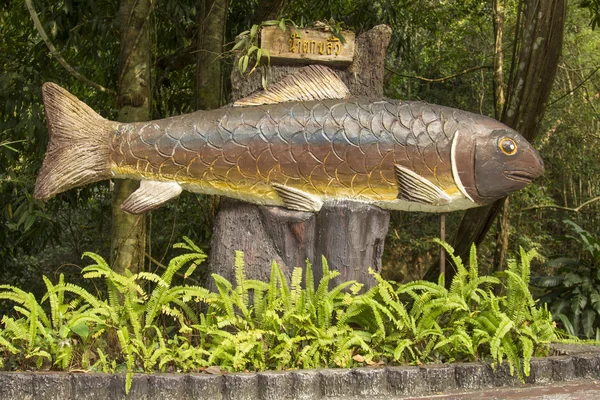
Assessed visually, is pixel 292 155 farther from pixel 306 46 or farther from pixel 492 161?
pixel 492 161

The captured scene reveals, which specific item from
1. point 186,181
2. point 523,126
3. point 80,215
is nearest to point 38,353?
point 186,181

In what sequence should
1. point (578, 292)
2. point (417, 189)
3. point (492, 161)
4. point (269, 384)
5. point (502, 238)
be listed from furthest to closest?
point (502, 238), point (578, 292), point (492, 161), point (417, 189), point (269, 384)

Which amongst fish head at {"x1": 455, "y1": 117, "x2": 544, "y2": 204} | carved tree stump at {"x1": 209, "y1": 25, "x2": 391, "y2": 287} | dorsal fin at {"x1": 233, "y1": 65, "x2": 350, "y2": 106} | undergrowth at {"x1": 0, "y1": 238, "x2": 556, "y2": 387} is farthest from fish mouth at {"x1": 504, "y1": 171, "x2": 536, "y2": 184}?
dorsal fin at {"x1": 233, "y1": 65, "x2": 350, "y2": 106}

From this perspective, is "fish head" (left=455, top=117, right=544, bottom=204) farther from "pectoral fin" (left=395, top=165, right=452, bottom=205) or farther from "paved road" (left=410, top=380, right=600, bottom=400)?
"paved road" (left=410, top=380, right=600, bottom=400)

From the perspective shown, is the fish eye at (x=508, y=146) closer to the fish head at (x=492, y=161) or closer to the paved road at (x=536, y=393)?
the fish head at (x=492, y=161)

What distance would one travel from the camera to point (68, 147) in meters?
4.81

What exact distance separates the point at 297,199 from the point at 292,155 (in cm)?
28

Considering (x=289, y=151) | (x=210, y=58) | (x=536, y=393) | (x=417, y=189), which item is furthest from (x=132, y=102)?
(x=536, y=393)

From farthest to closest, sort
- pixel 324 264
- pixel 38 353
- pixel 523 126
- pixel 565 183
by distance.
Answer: pixel 565 183 → pixel 523 126 → pixel 324 264 → pixel 38 353

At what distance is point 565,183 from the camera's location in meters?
12.5

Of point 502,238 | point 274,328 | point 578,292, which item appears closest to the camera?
point 274,328

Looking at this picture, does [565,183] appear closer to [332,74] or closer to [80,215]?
[80,215]

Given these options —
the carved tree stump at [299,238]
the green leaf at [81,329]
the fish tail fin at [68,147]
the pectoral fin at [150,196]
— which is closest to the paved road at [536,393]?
the carved tree stump at [299,238]

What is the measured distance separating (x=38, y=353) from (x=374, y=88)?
2799mm
